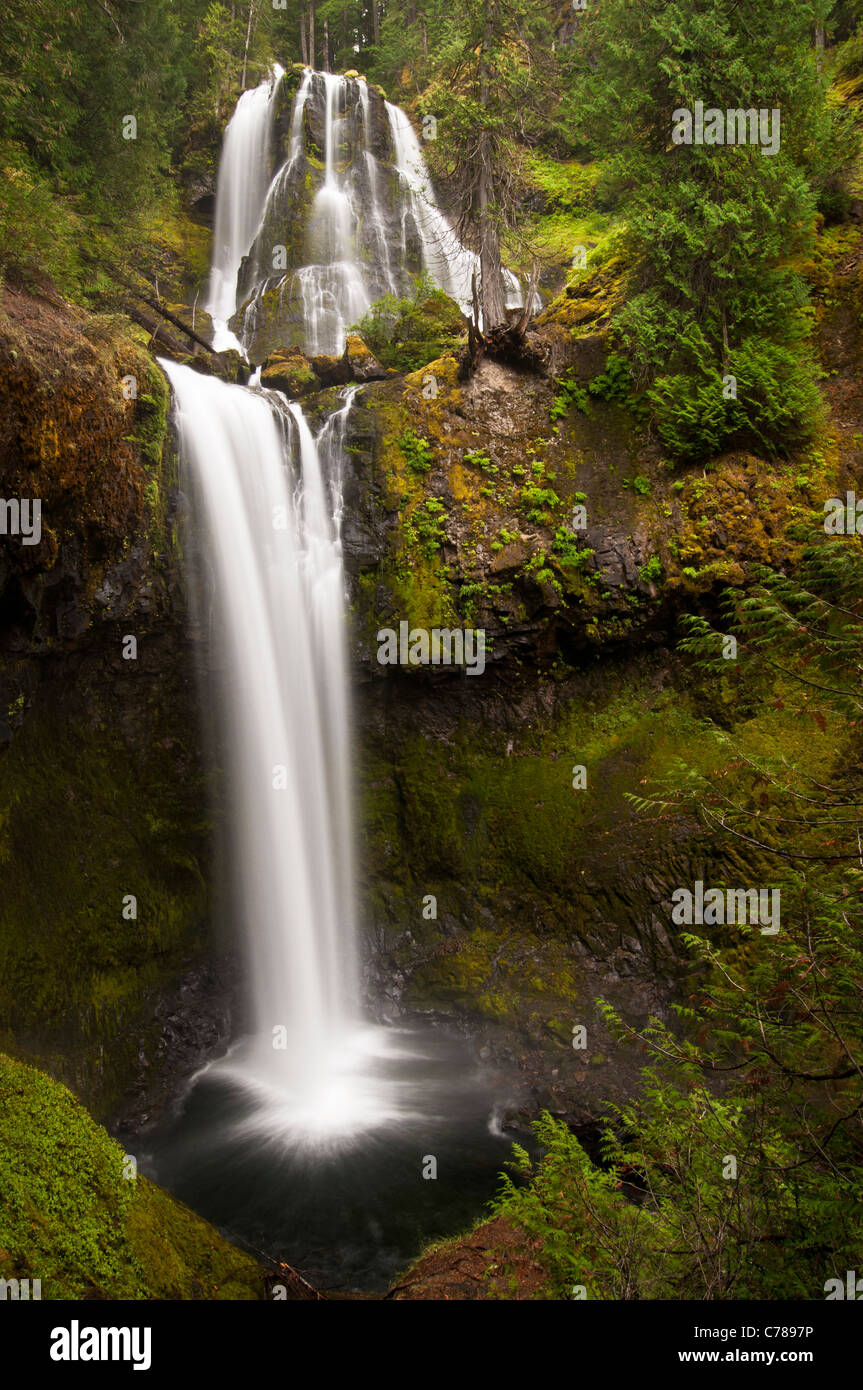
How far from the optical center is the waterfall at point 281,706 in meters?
10.7

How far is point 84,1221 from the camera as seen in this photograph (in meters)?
4.41

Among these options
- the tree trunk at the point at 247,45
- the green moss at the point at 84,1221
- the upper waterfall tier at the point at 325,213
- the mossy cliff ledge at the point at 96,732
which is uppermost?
the tree trunk at the point at 247,45

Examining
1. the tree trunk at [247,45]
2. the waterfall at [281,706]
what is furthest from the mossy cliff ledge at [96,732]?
the tree trunk at [247,45]

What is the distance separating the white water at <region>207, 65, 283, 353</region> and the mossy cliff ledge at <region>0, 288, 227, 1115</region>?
44.5 feet

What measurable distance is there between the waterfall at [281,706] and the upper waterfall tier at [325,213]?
8559 mm

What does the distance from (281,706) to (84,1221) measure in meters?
7.43

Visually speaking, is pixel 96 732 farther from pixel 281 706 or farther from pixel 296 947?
pixel 296 947

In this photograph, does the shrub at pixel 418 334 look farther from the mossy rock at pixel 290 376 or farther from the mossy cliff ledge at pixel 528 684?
the mossy cliff ledge at pixel 528 684

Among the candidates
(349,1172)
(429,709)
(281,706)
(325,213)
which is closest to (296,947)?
(349,1172)

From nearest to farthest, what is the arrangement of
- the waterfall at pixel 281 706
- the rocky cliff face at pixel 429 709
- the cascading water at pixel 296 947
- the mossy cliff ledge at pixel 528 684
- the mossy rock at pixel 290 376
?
the cascading water at pixel 296 947, the rocky cliff face at pixel 429 709, the mossy cliff ledge at pixel 528 684, the waterfall at pixel 281 706, the mossy rock at pixel 290 376

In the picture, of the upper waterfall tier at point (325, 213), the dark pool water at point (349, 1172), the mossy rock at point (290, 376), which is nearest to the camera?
the dark pool water at point (349, 1172)

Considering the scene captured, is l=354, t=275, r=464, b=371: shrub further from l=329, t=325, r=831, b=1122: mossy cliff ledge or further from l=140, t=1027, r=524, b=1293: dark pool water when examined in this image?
l=140, t=1027, r=524, b=1293: dark pool water
